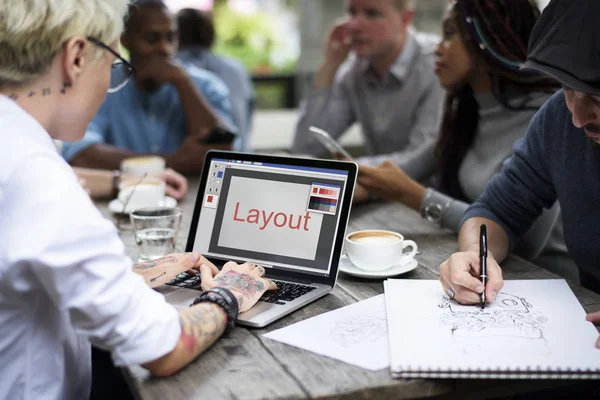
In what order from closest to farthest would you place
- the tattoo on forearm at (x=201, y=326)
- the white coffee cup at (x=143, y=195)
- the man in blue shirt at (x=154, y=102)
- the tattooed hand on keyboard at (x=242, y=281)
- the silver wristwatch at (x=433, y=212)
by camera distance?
1. the tattoo on forearm at (x=201, y=326)
2. the tattooed hand on keyboard at (x=242, y=281)
3. the silver wristwatch at (x=433, y=212)
4. the white coffee cup at (x=143, y=195)
5. the man in blue shirt at (x=154, y=102)

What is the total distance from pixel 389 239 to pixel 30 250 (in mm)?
745

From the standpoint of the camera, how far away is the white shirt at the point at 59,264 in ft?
2.74

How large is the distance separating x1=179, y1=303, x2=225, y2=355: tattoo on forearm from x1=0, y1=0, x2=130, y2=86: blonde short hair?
414 mm

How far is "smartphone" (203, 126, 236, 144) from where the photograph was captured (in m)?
2.31

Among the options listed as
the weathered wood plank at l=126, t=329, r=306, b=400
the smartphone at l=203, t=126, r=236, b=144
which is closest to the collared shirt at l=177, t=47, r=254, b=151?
the smartphone at l=203, t=126, r=236, b=144

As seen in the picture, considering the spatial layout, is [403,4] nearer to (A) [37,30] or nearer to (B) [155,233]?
(B) [155,233]

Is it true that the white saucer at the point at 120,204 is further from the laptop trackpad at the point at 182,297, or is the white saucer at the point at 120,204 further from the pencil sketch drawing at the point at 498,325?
the pencil sketch drawing at the point at 498,325

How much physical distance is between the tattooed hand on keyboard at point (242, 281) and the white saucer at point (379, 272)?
183 mm

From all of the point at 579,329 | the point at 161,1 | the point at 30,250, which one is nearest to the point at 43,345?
the point at 30,250

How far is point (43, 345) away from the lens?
1.00 meters

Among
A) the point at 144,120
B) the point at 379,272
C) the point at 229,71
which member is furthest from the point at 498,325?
the point at 229,71

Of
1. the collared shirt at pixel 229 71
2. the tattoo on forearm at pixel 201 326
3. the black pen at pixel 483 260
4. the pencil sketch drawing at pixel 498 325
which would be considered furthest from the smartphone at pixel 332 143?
the collared shirt at pixel 229 71

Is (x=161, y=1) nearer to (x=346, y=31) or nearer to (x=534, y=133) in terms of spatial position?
(x=346, y=31)

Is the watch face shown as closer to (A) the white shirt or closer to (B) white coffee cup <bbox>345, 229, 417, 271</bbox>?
(B) white coffee cup <bbox>345, 229, 417, 271</bbox>
